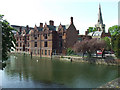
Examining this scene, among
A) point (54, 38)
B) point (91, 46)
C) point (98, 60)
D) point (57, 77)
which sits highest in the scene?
point (54, 38)

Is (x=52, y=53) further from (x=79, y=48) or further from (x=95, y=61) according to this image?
(x=95, y=61)

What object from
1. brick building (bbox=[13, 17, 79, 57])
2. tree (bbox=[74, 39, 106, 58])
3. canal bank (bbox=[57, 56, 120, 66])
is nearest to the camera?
canal bank (bbox=[57, 56, 120, 66])

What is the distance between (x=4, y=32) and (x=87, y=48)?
93.7ft

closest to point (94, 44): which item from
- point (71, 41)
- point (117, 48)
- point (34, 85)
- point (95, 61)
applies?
point (95, 61)

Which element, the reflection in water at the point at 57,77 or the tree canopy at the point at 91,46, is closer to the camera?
the reflection in water at the point at 57,77

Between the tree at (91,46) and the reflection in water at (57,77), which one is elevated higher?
the tree at (91,46)

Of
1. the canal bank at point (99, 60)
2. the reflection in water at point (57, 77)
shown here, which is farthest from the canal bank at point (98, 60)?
the reflection in water at point (57, 77)

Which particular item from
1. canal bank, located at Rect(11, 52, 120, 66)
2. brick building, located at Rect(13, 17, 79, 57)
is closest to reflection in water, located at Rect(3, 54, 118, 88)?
canal bank, located at Rect(11, 52, 120, 66)

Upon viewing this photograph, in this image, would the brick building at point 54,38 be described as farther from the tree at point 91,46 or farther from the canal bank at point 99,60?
the tree at point 91,46

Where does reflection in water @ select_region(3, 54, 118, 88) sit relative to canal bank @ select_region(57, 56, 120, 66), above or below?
below

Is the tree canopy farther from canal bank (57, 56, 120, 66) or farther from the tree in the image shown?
canal bank (57, 56, 120, 66)

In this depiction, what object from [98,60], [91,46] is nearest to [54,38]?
[91,46]

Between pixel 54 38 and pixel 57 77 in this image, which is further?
pixel 54 38

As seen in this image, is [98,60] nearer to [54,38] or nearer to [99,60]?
[99,60]
